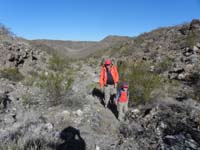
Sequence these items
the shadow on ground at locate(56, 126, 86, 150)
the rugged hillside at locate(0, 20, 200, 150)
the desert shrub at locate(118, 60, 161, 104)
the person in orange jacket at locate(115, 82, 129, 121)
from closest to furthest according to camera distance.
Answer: the shadow on ground at locate(56, 126, 86, 150)
the rugged hillside at locate(0, 20, 200, 150)
the person in orange jacket at locate(115, 82, 129, 121)
the desert shrub at locate(118, 60, 161, 104)

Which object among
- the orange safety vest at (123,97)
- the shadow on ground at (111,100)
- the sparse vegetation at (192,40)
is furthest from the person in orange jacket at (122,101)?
the sparse vegetation at (192,40)

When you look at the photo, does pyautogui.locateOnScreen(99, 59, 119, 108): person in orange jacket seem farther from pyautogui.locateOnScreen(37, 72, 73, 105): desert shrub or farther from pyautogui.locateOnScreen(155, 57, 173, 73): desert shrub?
pyautogui.locateOnScreen(155, 57, 173, 73): desert shrub

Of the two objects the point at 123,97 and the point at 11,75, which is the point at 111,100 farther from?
the point at 11,75

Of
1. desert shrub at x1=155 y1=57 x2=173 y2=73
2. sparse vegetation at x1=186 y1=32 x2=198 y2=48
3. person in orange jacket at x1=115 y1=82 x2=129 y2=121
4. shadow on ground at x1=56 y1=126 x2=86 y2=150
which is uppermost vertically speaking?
sparse vegetation at x1=186 y1=32 x2=198 y2=48

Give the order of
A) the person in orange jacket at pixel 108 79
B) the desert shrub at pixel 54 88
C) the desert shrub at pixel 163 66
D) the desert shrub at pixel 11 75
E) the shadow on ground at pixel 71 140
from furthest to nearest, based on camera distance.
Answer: the desert shrub at pixel 163 66 < the desert shrub at pixel 11 75 < the person in orange jacket at pixel 108 79 < the desert shrub at pixel 54 88 < the shadow on ground at pixel 71 140

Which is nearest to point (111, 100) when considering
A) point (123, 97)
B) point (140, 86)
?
point (140, 86)

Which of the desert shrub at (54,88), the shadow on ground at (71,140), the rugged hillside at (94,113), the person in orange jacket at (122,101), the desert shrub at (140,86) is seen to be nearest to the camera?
the shadow on ground at (71,140)

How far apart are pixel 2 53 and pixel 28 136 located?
A: 8303 mm

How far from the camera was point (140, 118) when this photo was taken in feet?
24.7

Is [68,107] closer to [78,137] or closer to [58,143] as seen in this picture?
[78,137]

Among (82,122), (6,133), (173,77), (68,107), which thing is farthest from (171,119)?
(173,77)

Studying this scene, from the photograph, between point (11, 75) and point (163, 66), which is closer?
point (11, 75)

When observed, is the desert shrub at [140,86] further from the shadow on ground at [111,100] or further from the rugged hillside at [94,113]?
the shadow on ground at [111,100]

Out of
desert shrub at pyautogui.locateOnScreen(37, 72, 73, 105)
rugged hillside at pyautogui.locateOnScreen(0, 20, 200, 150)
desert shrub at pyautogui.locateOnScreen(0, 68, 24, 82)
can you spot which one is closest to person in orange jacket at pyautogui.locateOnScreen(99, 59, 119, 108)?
rugged hillside at pyautogui.locateOnScreen(0, 20, 200, 150)
